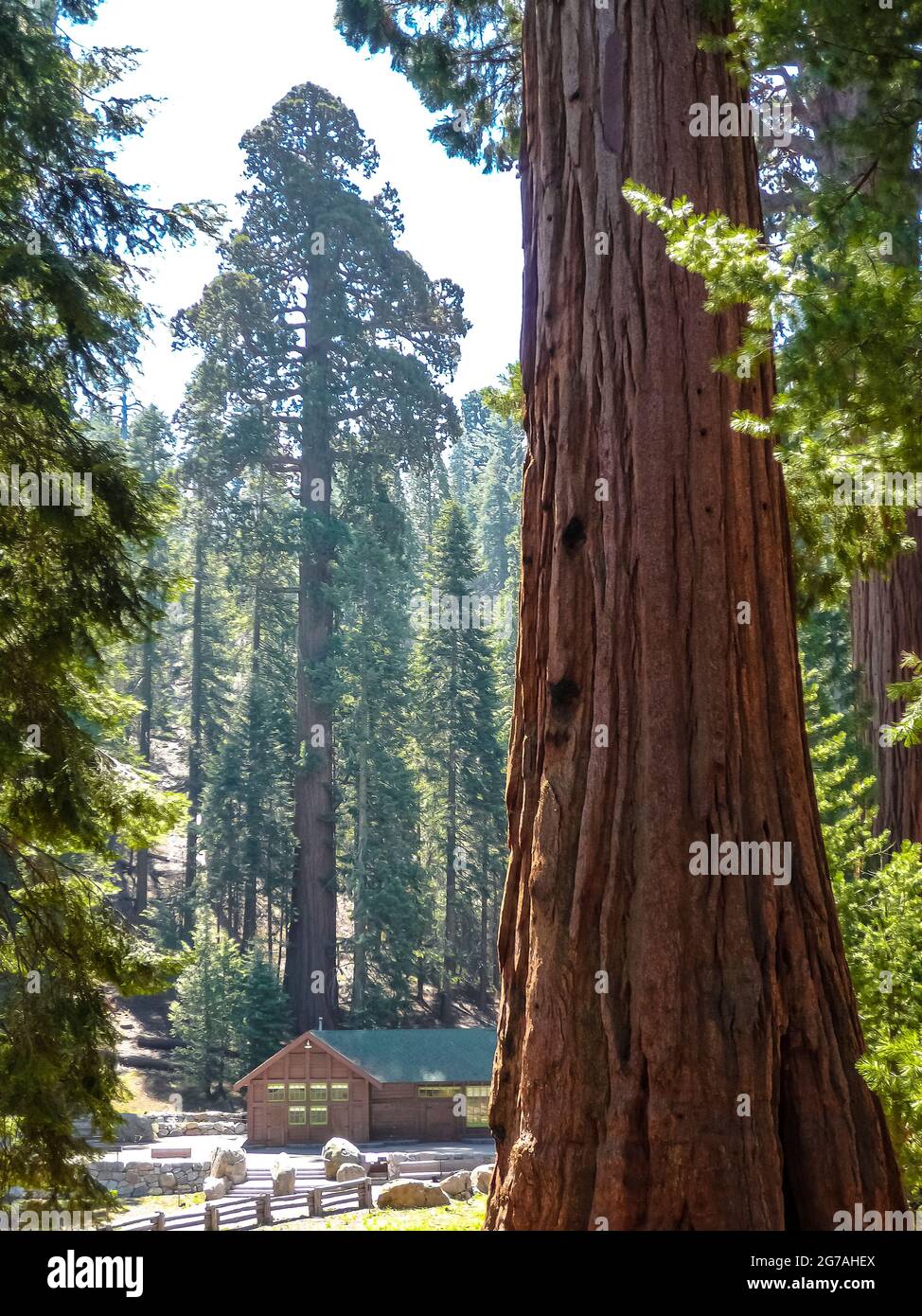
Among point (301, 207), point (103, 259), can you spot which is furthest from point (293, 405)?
point (103, 259)

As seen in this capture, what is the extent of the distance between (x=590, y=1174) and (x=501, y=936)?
37.0 inches

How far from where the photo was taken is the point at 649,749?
4.48 metres

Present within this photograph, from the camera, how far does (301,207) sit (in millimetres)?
40750

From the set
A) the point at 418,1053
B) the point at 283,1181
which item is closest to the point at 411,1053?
the point at 418,1053

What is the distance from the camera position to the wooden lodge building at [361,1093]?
2780 cm

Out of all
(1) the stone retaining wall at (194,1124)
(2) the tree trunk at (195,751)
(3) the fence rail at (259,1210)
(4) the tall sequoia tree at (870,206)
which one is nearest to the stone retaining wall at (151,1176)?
(3) the fence rail at (259,1210)

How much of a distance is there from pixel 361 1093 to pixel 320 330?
78.6 feet

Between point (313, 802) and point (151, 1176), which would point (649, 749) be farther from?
point (313, 802)

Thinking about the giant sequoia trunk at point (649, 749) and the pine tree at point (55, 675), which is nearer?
the giant sequoia trunk at point (649, 749)

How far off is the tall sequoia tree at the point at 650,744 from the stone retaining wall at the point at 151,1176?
19950 millimetres

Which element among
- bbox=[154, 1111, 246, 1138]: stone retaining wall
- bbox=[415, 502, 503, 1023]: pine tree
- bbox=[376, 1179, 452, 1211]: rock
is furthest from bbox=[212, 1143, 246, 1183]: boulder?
bbox=[415, 502, 503, 1023]: pine tree

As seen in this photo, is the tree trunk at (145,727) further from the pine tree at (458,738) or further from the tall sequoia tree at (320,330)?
the pine tree at (458,738)

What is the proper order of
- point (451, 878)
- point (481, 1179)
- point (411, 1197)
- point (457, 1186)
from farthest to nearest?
1. point (451, 878)
2. point (457, 1186)
3. point (411, 1197)
4. point (481, 1179)
